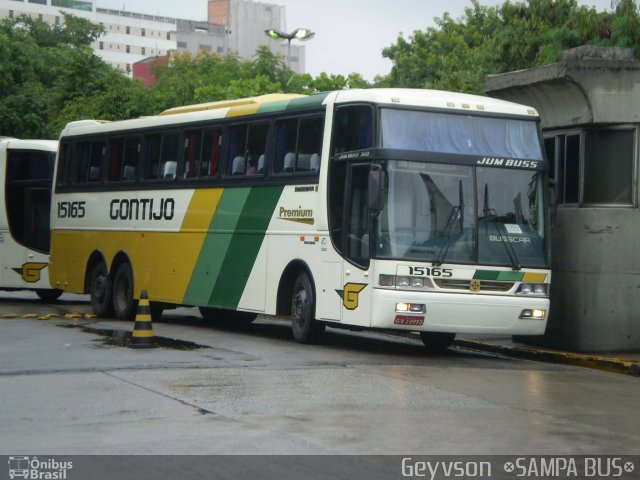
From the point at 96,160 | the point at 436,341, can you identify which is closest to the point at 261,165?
the point at 436,341

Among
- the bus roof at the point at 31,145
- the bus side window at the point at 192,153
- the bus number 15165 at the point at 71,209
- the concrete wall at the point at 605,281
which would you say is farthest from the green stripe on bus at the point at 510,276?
the bus roof at the point at 31,145

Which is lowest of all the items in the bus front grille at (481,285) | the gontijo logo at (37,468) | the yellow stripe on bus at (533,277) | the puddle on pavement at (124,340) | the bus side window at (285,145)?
the gontijo logo at (37,468)

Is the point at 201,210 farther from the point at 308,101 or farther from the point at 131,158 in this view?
the point at 308,101

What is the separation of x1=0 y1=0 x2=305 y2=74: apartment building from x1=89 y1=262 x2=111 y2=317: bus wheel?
143m

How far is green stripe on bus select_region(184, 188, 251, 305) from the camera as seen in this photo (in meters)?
19.7

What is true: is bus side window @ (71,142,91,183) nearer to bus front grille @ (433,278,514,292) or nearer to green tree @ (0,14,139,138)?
bus front grille @ (433,278,514,292)

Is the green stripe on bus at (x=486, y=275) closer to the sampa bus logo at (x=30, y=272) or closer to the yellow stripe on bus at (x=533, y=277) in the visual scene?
the yellow stripe on bus at (x=533, y=277)

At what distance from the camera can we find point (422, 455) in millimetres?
8906

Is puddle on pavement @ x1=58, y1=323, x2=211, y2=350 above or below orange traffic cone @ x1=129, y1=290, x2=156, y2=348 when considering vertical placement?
below

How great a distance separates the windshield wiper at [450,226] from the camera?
16047mm

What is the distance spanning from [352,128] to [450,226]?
1.95 metres

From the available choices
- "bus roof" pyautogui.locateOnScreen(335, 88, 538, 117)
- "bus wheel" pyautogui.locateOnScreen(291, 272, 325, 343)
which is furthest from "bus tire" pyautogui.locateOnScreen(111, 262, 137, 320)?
"bus roof" pyautogui.locateOnScreen(335, 88, 538, 117)

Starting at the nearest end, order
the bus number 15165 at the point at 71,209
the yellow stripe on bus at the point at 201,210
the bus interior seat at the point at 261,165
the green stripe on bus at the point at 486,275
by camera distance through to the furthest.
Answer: the green stripe on bus at the point at 486,275, the bus interior seat at the point at 261,165, the yellow stripe on bus at the point at 201,210, the bus number 15165 at the point at 71,209

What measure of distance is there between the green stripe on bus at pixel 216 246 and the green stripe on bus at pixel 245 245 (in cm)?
13
